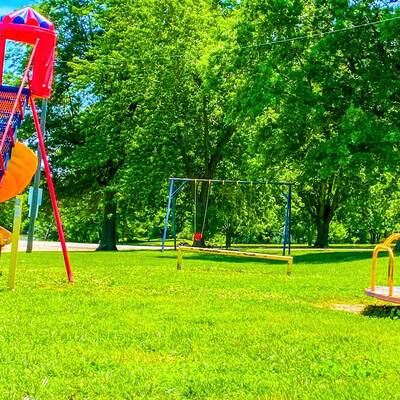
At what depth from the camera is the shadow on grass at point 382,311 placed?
8.02 metres

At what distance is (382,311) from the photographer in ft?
27.7

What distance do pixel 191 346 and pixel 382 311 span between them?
392 centimetres

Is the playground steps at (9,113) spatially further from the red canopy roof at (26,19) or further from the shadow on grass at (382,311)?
the shadow on grass at (382,311)

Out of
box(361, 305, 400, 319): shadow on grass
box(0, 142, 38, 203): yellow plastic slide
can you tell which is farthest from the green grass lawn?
box(0, 142, 38, 203): yellow plastic slide

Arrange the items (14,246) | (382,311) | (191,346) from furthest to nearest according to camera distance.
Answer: (14,246)
(382,311)
(191,346)

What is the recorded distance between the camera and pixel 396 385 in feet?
14.3

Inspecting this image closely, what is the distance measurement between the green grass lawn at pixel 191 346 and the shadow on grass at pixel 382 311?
345mm

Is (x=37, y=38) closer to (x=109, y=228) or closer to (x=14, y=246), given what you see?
(x=14, y=246)

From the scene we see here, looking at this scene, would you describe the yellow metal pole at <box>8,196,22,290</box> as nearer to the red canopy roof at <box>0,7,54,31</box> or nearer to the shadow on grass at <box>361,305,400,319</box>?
the red canopy roof at <box>0,7,54,31</box>

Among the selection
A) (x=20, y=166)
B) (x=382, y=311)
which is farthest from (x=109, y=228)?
(x=382, y=311)

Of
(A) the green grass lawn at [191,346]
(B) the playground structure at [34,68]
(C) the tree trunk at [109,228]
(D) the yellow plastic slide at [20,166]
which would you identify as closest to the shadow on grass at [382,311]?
(A) the green grass lawn at [191,346]

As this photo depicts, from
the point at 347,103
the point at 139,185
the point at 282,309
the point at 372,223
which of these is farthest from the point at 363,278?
the point at 372,223

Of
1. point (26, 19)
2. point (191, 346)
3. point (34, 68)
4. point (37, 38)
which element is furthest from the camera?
point (26, 19)

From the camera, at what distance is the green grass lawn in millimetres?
4219
